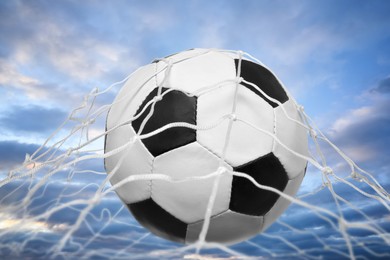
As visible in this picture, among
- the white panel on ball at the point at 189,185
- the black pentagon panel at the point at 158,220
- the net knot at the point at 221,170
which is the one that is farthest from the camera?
the black pentagon panel at the point at 158,220

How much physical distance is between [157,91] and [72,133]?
2.85 feet

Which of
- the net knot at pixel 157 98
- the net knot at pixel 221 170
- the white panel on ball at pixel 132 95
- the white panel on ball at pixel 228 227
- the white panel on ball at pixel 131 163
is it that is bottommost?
the white panel on ball at pixel 228 227

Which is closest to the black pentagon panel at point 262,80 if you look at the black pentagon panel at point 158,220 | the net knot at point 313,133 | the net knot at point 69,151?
the net knot at point 313,133

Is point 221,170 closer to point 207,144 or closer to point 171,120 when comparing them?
point 207,144

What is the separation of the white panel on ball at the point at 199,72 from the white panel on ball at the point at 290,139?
1.45 ft

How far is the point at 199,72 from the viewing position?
2.71m

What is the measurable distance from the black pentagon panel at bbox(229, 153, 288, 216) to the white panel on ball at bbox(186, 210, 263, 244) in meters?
0.06

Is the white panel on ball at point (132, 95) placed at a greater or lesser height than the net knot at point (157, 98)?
greater

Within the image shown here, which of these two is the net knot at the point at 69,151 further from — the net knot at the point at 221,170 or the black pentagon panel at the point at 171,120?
the net knot at the point at 221,170

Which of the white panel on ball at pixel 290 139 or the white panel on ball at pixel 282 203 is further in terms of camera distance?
the white panel on ball at pixel 282 203

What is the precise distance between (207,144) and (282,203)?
807 millimetres

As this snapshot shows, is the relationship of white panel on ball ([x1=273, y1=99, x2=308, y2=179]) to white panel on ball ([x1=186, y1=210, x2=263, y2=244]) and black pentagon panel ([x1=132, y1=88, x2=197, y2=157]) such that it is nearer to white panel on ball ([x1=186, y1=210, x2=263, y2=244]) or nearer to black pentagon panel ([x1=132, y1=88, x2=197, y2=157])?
white panel on ball ([x1=186, y1=210, x2=263, y2=244])

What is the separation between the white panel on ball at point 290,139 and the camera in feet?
8.81

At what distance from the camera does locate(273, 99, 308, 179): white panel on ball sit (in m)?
2.69
